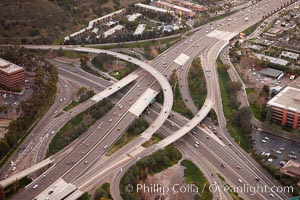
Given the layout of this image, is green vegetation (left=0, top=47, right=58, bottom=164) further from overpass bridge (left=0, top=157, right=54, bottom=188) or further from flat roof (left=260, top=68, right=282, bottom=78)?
flat roof (left=260, top=68, right=282, bottom=78)

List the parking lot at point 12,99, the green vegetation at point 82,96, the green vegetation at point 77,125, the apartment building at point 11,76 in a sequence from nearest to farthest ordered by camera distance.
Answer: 1. the green vegetation at point 77,125
2. the parking lot at point 12,99
3. the green vegetation at point 82,96
4. the apartment building at point 11,76

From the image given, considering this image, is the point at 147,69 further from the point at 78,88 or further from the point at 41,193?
the point at 41,193

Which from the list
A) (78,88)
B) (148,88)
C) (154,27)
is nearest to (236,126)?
(148,88)

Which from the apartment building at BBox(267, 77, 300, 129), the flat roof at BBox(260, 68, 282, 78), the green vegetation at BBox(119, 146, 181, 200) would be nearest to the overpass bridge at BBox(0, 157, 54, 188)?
the green vegetation at BBox(119, 146, 181, 200)

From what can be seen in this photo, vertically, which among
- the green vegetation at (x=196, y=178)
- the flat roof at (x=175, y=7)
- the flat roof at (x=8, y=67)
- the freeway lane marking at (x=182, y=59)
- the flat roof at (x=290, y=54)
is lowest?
the green vegetation at (x=196, y=178)

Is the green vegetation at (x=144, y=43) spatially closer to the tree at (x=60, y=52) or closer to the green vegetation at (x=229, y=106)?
the tree at (x=60, y=52)

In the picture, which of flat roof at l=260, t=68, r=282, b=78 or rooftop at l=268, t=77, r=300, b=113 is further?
flat roof at l=260, t=68, r=282, b=78

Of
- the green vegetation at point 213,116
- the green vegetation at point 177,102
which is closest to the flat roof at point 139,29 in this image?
the green vegetation at point 177,102
